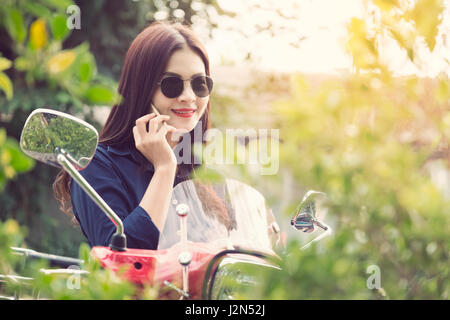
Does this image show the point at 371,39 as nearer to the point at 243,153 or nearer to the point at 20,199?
the point at 243,153

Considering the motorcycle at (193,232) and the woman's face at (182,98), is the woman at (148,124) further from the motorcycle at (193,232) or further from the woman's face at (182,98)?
the motorcycle at (193,232)

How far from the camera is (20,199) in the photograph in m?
6.12

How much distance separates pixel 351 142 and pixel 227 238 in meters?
0.65

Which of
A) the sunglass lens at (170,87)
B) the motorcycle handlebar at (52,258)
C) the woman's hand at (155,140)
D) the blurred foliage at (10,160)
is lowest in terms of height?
the blurred foliage at (10,160)

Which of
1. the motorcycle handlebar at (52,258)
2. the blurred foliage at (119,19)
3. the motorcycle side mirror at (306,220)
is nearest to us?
the motorcycle side mirror at (306,220)

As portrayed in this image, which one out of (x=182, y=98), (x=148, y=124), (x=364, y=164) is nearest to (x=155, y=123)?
(x=148, y=124)

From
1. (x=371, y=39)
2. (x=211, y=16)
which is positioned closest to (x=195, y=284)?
(x=371, y=39)

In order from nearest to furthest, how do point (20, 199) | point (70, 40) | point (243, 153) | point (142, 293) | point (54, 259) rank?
1. point (243, 153)
2. point (142, 293)
3. point (54, 259)
4. point (70, 40)
5. point (20, 199)

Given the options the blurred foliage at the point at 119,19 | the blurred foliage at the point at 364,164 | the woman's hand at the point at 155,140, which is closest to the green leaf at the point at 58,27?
the blurred foliage at the point at 364,164

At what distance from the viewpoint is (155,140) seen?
6.58 feet

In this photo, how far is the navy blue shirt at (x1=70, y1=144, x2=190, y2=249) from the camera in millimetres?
1823

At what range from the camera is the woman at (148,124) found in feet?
6.48

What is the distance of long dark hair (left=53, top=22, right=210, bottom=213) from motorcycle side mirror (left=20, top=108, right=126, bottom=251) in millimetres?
804

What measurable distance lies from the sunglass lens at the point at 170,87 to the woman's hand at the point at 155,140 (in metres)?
0.11
